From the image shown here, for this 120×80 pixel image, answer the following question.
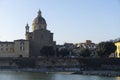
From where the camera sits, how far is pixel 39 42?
6269 cm

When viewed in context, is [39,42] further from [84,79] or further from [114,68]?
[84,79]

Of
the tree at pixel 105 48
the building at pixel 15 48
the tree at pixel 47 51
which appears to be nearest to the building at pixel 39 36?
the building at pixel 15 48

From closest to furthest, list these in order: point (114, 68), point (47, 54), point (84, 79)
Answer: point (84, 79) → point (114, 68) → point (47, 54)

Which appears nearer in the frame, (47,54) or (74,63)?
(74,63)

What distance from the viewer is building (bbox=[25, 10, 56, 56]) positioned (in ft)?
204

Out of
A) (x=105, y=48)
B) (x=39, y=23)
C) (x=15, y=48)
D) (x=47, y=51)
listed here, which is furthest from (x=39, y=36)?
(x=105, y=48)

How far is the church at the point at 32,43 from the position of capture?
6112cm

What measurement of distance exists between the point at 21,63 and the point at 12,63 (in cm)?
126

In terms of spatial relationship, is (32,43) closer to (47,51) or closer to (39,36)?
(39,36)

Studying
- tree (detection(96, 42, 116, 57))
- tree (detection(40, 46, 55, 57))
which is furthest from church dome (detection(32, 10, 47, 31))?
tree (detection(96, 42, 116, 57))

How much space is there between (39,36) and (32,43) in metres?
1.60

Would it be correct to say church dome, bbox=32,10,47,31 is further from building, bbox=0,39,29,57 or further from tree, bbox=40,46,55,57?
tree, bbox=40,46,55,57

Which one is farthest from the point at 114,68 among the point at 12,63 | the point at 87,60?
the point at 12,63

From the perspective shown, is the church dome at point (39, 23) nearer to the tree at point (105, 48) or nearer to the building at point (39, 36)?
the building at point (39, 36)
